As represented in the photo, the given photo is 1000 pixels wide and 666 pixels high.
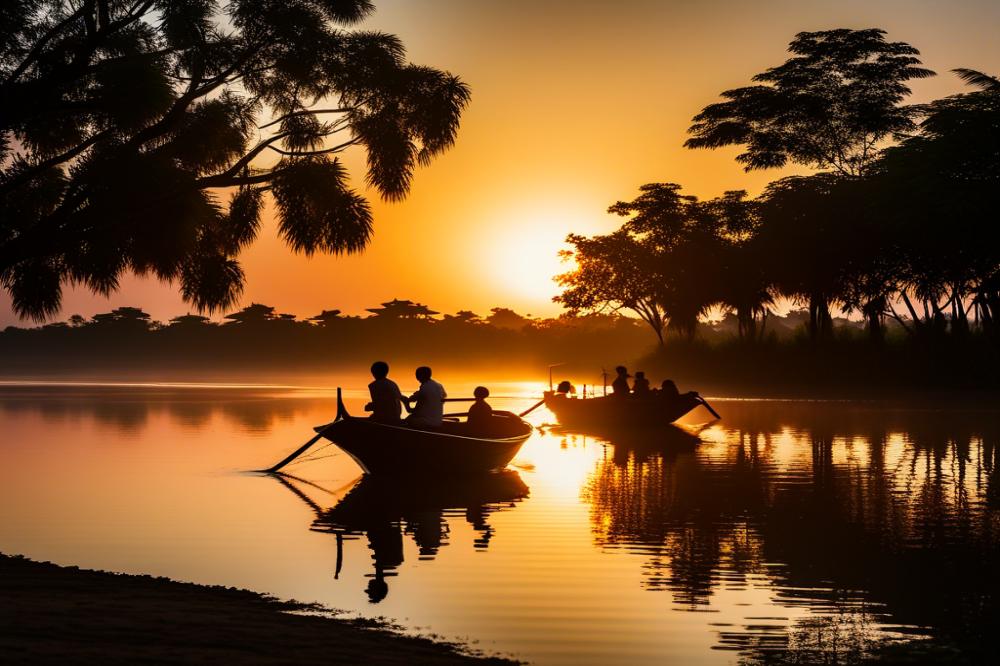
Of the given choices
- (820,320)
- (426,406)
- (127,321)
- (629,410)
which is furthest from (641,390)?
(127,321)

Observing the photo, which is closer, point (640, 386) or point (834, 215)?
point (640, 386)

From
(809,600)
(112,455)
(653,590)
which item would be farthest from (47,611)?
(112,455)

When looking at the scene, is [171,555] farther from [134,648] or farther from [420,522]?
[134,648]

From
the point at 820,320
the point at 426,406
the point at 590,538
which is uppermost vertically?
the point at 820,320

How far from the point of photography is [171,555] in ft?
44.9

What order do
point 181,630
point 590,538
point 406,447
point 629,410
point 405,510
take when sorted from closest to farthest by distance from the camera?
point 181,630, point 590,538, point 405,510, point 406,447, point 629,410

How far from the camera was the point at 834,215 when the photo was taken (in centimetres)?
5784

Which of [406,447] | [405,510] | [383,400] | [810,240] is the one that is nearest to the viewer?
[405,510]

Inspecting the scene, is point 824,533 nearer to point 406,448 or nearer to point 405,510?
point 405,510

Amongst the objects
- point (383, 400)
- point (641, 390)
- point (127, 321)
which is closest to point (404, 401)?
point (383, 400)

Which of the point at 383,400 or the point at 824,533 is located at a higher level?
the point at 383,400

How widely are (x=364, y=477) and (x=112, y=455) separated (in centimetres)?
738

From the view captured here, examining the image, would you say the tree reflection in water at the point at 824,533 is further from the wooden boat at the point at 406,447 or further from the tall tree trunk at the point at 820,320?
the tall tree trunk at the point at 820,320

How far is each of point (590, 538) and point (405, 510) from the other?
4067mm
